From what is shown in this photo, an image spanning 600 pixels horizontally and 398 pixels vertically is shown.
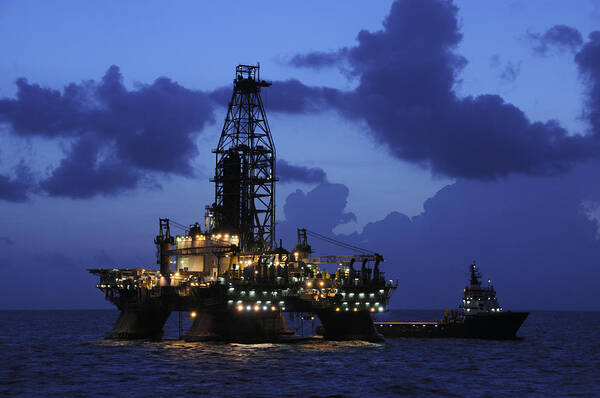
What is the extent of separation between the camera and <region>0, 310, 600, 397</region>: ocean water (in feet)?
184

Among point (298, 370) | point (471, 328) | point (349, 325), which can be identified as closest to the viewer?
point (298, 370)

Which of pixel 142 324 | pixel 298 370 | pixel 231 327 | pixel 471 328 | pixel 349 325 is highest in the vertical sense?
pixel 142 324

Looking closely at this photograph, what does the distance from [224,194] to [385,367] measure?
1668 inches

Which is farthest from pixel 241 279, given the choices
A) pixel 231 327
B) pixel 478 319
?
pixel 478 319

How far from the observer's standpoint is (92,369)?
224 feet

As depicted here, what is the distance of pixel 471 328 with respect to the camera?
99.8m

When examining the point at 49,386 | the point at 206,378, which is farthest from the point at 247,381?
the point at 49,386

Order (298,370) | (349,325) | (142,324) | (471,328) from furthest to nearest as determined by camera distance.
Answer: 1. (471,328)
2. (142,324)
3. (349,325)
4. (298,370)

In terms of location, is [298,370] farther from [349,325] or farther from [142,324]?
[142,324]

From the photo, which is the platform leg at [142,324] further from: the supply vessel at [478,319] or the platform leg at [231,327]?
the supply vessel at [478,319]

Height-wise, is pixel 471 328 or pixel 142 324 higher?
Answer: pixel 142 324

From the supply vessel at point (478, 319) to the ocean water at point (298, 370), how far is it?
3873 mm

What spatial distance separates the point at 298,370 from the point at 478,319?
3986cm

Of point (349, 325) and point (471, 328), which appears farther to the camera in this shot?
point (471, 328)
